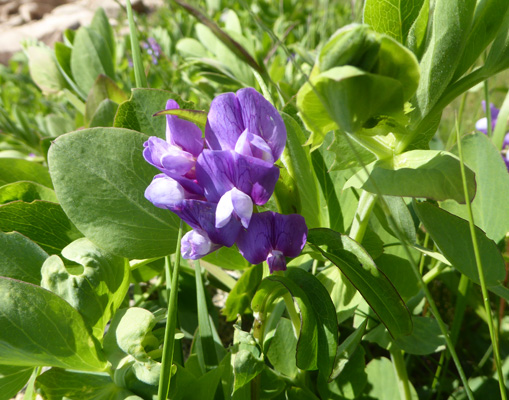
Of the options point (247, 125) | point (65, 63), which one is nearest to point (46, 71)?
point (65, 63)

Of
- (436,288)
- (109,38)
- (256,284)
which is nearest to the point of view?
Result: (256,284)

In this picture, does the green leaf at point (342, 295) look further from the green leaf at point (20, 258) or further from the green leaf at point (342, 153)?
the green leaf at point (20, 258)

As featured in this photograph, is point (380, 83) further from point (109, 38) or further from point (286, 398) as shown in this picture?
point (109, 38)

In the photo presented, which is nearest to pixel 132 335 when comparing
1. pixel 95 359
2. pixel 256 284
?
pixel 95 359

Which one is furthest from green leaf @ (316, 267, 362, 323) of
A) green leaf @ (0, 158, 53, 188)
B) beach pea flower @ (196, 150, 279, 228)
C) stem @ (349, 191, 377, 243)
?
green leaf @ (0, 158, 53, 188)

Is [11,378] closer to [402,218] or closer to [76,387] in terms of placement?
[76,387]

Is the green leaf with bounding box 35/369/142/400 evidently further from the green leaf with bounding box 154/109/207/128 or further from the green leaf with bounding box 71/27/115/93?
the green leaf with bounding box 71/27/115/93

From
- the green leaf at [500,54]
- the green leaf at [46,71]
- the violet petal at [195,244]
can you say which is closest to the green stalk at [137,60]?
the violet petal at [195,244]
